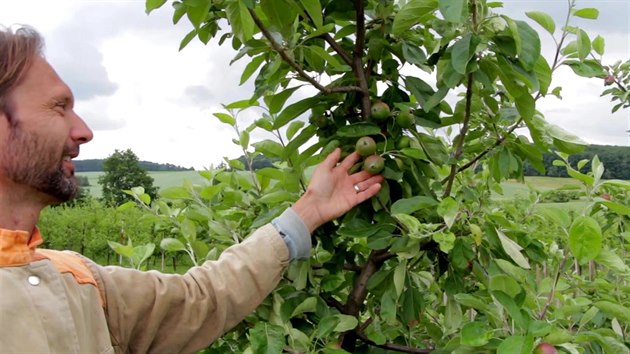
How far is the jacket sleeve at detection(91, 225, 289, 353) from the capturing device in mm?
1516

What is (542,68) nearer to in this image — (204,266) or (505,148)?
(505,148)

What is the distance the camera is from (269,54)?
1659 millimetres

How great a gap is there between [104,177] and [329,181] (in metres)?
→ 29.8

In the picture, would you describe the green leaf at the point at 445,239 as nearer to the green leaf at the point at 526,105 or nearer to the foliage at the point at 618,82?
the green leaf at the point at 526,105

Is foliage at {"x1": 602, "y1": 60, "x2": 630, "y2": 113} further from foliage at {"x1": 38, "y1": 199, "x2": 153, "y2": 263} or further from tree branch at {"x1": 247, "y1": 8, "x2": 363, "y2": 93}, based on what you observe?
foliage at {"x1": 38, "y1": 199, "x2": 153, "y2": 263}

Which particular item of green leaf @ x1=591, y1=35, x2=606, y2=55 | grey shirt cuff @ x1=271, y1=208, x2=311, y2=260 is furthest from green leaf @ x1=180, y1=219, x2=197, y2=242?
green leaf @ x1=591, y1=35, x2=606, y2=55

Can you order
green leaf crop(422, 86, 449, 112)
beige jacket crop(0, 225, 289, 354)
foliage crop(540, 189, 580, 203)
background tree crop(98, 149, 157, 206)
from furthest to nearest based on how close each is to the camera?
1. background tree crop(98, 149, 157, 206)
2. foliage crop(540, 189, 580, 203)
3. green leaf crop(422, 86, 449, 112)
4. beige jacket crop(0, 225, 289, 354)

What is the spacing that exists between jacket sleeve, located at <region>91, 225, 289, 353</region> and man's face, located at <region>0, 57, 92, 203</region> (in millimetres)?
264

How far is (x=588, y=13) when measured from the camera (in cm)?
153

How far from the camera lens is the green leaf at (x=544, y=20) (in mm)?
1495

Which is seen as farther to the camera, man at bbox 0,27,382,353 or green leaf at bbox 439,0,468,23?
man at bbox 0,27,382,353

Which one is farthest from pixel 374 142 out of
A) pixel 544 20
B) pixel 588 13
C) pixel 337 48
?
pixel 588 13

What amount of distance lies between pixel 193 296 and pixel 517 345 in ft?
2.52

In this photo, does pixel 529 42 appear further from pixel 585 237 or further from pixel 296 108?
pixel 296 108
